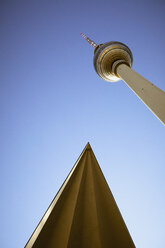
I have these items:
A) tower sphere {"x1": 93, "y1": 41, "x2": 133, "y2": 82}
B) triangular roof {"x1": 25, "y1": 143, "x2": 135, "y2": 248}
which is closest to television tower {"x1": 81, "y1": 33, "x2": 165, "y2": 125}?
tower sphere {"x1": 93, "y1": 41, "x2": 133, "y2": 82}

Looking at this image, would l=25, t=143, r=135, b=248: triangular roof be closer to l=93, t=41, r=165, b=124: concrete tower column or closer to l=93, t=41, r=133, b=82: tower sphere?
l=93, t=41, r=165, b=124: concrete tower column

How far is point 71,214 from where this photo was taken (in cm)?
201

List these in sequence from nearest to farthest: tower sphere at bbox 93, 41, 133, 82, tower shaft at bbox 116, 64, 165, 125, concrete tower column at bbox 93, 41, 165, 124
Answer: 1. tower shaft at bbox 116, 64, 165, 125
2. concrete tower column at bbox 93, 41, 165, 124
3. tower sphere at bbox 93, 41, 133, 82

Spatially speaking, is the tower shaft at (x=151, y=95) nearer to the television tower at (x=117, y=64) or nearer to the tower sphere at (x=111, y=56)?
the television tower at (x=117, y=64)

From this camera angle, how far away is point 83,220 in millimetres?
2027

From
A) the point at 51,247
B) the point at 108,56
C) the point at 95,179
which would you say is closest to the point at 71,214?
the point at 51,247

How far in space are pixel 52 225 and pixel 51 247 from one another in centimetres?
23

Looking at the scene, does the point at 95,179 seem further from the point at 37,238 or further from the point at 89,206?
the point at 37,238

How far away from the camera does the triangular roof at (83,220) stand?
1845mm

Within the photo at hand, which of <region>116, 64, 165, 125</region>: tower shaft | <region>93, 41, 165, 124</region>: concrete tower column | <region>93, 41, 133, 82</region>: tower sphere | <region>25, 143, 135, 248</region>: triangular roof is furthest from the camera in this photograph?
<region>93, 41, 133, 82</region>: tower sphere

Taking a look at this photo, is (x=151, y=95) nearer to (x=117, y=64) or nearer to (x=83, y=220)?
(x=83, y=220)

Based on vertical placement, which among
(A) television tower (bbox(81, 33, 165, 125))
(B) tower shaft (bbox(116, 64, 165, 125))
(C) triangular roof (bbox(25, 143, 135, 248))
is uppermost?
(A) television tower (bbox(81, 33, 165, 125))

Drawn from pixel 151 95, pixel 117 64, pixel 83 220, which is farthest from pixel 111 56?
pixel 83 220

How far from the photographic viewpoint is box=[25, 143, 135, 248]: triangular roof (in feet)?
6.05
